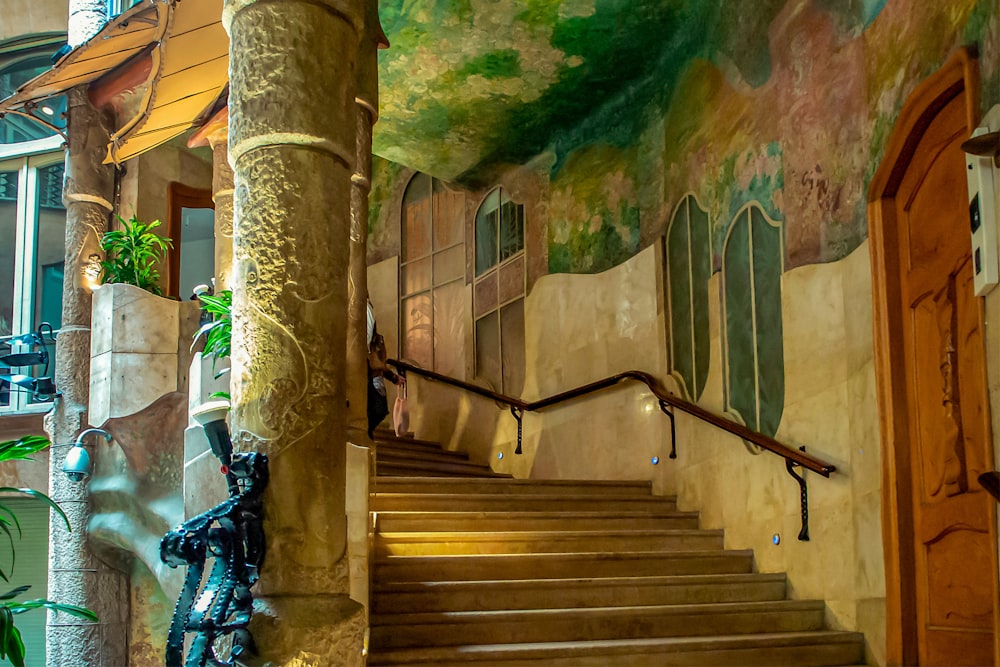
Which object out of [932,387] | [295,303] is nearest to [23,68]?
[295,303]

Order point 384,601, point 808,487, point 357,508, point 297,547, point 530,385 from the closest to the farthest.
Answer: point 297,547 → point 357,508 → point 384,601 → point 808,487 → point 530,385

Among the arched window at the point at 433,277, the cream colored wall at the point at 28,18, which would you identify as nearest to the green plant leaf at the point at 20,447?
the arched window at the point at 433,277

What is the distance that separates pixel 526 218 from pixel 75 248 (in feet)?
12.3

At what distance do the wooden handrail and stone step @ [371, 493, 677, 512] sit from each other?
70 centimetres

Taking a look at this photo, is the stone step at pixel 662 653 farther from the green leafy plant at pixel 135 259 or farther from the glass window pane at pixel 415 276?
the glass window pane at pixel 415 276

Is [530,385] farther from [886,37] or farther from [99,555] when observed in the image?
[886,37]

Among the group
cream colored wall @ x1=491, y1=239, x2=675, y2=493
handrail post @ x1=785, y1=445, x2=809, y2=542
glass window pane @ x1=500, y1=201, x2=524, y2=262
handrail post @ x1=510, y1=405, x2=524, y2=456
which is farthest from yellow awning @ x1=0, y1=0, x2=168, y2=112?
handrail post @ x1=785, y1=445, x2=809, y2=542

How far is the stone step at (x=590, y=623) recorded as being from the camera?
5012 millimetres

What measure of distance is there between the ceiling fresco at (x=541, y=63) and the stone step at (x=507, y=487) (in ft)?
8.96

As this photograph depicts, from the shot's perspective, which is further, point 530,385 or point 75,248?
point 530,385

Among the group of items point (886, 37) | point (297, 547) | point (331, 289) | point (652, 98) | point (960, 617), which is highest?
point (652, 98)

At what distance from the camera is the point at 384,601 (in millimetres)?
5215

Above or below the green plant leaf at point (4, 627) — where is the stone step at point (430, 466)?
above

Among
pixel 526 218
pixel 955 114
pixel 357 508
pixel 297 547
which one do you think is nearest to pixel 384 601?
pixel 357 508
